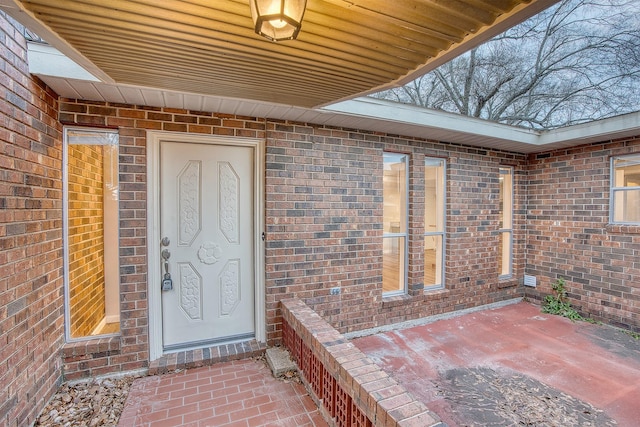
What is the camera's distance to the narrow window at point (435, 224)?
4387 mm

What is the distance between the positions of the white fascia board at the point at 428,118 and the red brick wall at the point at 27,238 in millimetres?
2300

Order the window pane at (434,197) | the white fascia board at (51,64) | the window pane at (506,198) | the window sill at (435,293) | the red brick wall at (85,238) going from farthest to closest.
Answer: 1. the window pane at (506,198)
2. the window pane at (434,197)
3. the window sill at (435,293)
4. the red brick wall at (85,238)
5. the white fascia board at (51,64)

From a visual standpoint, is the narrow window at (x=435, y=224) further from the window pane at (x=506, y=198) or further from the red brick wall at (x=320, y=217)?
the window pane at (x=506, y=198)

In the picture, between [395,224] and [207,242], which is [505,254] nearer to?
[395,224]

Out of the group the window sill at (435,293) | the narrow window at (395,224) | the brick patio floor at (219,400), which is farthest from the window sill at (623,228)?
the brick patio floor at (219,400)

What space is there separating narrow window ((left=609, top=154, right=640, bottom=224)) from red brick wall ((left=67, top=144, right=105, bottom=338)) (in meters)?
6.40

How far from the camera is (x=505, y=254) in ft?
16.8

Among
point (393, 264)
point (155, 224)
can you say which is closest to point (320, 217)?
point (393, 264)

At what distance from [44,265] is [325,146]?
2.78 metres

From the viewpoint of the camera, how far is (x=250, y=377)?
2713 millimetres

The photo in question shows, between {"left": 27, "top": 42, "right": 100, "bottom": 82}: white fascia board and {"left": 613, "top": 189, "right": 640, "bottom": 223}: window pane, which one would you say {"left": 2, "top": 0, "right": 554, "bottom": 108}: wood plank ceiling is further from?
{"left": 613, "top": 189, "right": 640, "bottom": 223}: window pane

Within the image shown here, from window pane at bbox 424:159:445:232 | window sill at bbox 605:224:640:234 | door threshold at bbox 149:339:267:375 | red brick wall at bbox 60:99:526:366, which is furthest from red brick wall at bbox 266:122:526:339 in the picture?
window sill at bbox 605:224:640:234

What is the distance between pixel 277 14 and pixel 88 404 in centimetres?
307

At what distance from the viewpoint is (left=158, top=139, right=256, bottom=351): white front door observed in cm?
296
